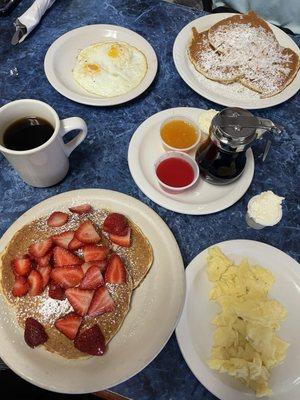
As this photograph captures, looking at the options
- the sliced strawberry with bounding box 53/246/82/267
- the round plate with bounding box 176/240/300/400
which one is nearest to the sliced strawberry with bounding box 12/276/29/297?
the sliced strawberry with bounding box 53/246/82/267

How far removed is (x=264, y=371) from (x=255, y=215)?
0.49m

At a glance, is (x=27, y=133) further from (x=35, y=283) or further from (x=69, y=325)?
(x=69, y=325)

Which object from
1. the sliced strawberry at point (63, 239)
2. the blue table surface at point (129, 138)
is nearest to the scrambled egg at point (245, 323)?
the blue table surface at point (129, 138)

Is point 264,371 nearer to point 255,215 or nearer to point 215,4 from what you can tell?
point 255,215

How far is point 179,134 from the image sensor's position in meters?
1.50

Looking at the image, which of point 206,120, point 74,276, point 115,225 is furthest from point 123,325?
point 206,120

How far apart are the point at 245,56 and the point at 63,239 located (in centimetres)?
117

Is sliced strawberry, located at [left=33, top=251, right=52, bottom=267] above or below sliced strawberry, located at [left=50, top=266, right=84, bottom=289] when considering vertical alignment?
above

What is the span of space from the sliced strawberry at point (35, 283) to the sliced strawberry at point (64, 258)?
0.21 ft

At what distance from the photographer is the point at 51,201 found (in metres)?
1.29

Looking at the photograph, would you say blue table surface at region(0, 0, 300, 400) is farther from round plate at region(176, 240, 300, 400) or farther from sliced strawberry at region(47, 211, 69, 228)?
sliced strawberry at region(47, 211, 69, 228)

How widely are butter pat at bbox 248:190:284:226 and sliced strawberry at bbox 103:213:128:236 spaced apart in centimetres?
45

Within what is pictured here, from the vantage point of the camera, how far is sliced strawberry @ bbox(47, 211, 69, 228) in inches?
49.2

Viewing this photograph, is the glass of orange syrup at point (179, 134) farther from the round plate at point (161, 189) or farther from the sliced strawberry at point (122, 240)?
the sliced strawberry at point (122, 240)
